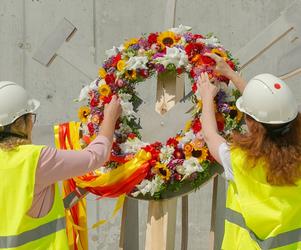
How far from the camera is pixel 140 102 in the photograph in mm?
3191

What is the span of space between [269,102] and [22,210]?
951mm

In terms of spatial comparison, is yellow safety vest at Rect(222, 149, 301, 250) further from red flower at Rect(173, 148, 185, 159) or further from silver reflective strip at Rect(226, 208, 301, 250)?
red flower at Rect(173, 148, 185, 159)

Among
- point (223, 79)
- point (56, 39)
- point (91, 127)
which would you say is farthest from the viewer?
point (56, 39)

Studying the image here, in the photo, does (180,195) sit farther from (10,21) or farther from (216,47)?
(10,21)

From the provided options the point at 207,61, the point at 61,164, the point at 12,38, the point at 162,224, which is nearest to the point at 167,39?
the point at 207,61

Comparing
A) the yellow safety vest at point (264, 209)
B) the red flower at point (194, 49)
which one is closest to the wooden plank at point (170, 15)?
the red flower at point (194, 49)

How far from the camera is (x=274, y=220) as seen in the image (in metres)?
2.27

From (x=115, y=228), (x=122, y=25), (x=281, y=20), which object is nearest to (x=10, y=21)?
(x=122, y=25)

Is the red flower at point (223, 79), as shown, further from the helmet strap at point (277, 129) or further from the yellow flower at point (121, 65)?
the helmet strap at point (277, 129)

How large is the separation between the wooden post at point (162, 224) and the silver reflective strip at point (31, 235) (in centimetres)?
74

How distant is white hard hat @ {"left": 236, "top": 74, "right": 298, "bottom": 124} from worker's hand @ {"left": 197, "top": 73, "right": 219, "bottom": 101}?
0.34 m

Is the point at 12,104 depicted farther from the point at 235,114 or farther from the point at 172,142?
the point at 235,114

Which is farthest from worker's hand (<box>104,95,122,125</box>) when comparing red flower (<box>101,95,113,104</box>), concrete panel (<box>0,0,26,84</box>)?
concrete panel (<box>0,0,26,84</box>)

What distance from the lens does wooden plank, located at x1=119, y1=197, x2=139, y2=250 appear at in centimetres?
336
